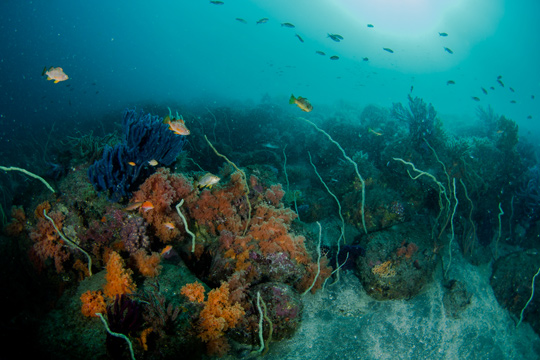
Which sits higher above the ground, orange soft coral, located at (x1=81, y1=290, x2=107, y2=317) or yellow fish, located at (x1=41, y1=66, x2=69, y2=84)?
yellow fish, located at (x1=41, y1=66, x2=69, y2=84)

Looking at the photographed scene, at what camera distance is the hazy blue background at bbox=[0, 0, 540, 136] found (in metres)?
66.3

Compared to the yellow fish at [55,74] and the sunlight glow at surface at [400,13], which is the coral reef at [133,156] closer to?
the yellow fish at [55,74]

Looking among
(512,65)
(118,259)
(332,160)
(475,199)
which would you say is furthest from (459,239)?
(512,65)

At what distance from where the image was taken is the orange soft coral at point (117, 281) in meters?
2.69

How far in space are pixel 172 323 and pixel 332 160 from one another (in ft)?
27.6

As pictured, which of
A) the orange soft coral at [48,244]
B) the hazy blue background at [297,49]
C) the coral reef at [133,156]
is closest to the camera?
the orange soft coral at [48,244]

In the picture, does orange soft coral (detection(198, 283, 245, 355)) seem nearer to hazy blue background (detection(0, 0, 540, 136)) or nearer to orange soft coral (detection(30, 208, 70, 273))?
orange soft coral (detection(30, 208, 70, 273))

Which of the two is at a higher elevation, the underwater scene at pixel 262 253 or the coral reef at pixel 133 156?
the coral reef at pixel 133 156

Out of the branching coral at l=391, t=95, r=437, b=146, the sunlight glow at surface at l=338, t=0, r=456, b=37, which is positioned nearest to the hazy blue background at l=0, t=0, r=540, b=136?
the sunlight glow at surface at l=338, t=0, r=456, b=37

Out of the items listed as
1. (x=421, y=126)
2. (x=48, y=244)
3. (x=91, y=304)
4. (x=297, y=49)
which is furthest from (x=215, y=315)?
(x=297, y=49)

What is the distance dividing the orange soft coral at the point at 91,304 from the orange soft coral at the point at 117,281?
98 millimetres

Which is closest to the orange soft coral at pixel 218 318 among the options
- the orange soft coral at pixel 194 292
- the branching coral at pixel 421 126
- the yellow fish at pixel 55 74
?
the orange soft coral at pixel 194 292

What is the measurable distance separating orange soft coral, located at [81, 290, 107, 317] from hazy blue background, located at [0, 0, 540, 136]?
6493 centimetres

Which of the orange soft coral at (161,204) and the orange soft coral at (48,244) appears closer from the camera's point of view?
the orange soft coral at (48,244)
